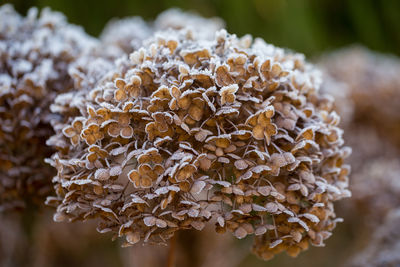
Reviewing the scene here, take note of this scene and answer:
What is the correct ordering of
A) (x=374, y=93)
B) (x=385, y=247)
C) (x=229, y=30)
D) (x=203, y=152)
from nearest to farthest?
1. (x=203, y=152)
2. (x=385, y=247)
3. (x=229, y=30)
4. (x=374, y=93)

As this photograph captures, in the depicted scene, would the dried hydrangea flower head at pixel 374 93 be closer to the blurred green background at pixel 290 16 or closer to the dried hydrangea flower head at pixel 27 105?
the blurred green background at pixel 290 16

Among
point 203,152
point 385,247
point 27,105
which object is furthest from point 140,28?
point 385,247

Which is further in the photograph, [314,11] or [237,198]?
[314,11]

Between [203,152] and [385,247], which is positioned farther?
[385,247]

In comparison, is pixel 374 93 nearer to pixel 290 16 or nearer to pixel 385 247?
pixel 290 16

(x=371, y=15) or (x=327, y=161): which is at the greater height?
(x=371, y=15)

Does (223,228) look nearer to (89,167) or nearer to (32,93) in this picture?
(89,167)

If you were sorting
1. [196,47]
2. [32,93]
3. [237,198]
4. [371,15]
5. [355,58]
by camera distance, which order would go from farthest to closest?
[371,15] < [355,58] < [32,93] < [196,47] < [237,198]

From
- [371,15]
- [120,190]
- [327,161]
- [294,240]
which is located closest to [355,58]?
[371,15]
